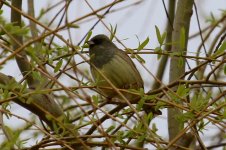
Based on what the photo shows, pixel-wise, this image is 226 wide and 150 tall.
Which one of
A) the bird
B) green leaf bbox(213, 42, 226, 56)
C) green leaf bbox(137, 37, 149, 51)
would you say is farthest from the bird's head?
green leaf bbox(213, 42, 226, 56)

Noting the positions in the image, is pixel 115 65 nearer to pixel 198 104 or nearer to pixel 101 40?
pixel 101 40

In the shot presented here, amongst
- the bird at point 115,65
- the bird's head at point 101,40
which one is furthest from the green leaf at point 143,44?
the bird's head at point 101,40

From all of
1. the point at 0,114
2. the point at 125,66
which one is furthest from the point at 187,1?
the point at 0,114

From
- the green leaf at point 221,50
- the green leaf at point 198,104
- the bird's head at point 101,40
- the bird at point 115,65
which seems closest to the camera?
the green leaf at point 198,104

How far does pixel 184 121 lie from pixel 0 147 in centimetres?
78

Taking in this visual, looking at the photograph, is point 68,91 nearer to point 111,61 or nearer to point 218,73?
point 111,61

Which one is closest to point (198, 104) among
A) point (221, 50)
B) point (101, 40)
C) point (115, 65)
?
point (221, 50)

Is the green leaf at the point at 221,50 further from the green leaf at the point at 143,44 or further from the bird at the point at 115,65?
the bird at the point at 115,65

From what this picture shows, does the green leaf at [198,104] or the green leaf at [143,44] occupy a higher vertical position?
the green leaf at [143,44]

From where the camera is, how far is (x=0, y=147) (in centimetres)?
232

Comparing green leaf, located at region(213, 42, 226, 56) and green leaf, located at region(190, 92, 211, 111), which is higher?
green leaf, located at region(213, 42, 226, 56)

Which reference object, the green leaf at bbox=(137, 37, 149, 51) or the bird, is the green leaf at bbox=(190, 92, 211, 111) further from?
the bird

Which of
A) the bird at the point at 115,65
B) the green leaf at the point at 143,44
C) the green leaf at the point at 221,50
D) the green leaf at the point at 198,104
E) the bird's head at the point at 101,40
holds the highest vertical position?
the bird's head at the point at 101,40

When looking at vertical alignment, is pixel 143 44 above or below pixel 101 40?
below
